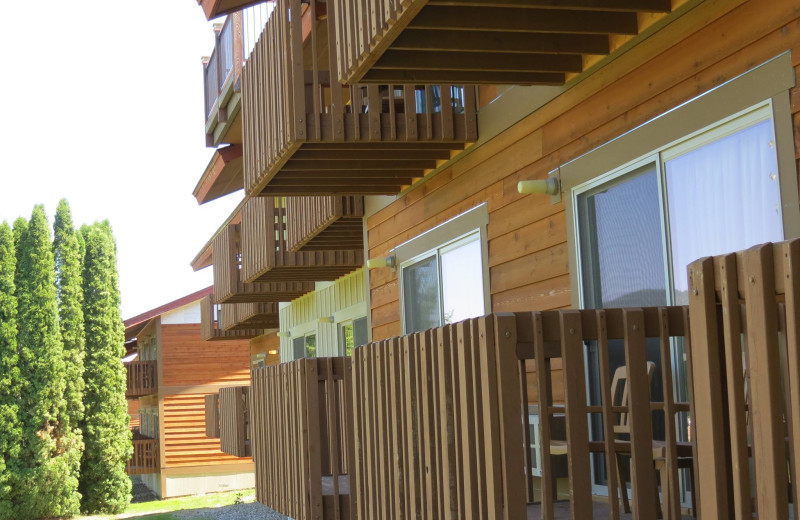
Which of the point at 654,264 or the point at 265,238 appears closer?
the point at 654,264

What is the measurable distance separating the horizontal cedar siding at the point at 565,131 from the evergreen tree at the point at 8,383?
20076 millimetres

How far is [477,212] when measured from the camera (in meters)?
7.31

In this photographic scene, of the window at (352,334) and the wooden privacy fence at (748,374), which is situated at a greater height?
the window at (352,334)

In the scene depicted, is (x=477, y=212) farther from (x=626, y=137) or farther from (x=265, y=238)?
(x=265, y=238)

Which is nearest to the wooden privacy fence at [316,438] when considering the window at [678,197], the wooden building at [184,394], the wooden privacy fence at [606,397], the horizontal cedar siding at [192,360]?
the window at [678,197]

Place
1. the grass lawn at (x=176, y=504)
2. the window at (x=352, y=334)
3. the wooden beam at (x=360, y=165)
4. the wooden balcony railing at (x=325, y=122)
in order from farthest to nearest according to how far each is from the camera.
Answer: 1. the grass lawn at (x=176, y=504)
2. the window at (x=352, y=334)
3. the wooden beam at (x=360, y=165)
4. the wooden balcony railing at (x=325, y=122)

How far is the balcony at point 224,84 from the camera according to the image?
551 inches

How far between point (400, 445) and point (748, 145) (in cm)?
204

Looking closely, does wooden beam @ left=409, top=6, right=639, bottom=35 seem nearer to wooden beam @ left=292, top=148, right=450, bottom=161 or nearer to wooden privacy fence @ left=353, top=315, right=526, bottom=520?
wooden privacy fence @ left=353, top=315, right=526, bottom=520

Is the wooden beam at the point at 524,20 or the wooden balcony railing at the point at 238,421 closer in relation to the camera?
the wooden beam at the point at 524,20

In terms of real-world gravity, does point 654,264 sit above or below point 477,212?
below

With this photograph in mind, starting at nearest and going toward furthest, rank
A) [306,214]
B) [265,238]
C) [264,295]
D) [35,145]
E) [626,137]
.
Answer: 1. [626,137]
2. [306,214]
3. [265,238]
4. [264,295]
5. [35,145]

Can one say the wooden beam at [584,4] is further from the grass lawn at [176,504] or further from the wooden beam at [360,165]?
the grass lawn at [176,504]

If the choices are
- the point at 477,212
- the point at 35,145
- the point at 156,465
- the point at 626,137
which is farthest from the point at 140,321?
the point at 35,145
